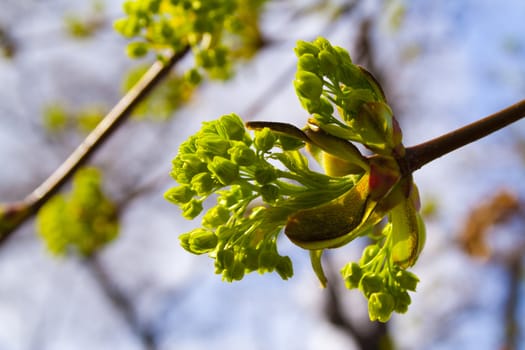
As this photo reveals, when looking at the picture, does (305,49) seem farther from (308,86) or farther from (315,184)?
(315,184)

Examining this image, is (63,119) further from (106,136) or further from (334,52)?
(334,52)

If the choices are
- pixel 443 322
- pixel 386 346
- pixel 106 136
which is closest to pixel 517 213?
pixel 386 346

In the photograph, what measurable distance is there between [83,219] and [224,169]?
2.15m

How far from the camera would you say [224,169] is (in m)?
1.15

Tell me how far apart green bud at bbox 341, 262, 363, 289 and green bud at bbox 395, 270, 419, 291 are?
9cm

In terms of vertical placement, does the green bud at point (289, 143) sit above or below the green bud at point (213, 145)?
below

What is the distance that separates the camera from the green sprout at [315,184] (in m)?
1.14

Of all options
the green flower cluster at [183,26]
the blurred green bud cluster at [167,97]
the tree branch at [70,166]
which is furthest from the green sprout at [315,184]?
the blurred green bud cluster at [167,97]

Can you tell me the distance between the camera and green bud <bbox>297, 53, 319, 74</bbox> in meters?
1.19

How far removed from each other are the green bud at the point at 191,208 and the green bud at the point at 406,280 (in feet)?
1.61

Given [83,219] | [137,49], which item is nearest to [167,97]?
[83,219]

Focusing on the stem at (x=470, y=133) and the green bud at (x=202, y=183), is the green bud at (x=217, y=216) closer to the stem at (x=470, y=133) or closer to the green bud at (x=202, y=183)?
the green bud at (x=202, y=183)

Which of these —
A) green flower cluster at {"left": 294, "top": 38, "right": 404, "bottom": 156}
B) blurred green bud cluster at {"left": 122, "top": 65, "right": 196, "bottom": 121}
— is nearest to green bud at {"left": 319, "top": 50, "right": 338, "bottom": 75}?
green flower cluster at {"left": 294, "top": 38, "right": 404, "bottom": 156}

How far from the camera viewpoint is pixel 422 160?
3.60ft
